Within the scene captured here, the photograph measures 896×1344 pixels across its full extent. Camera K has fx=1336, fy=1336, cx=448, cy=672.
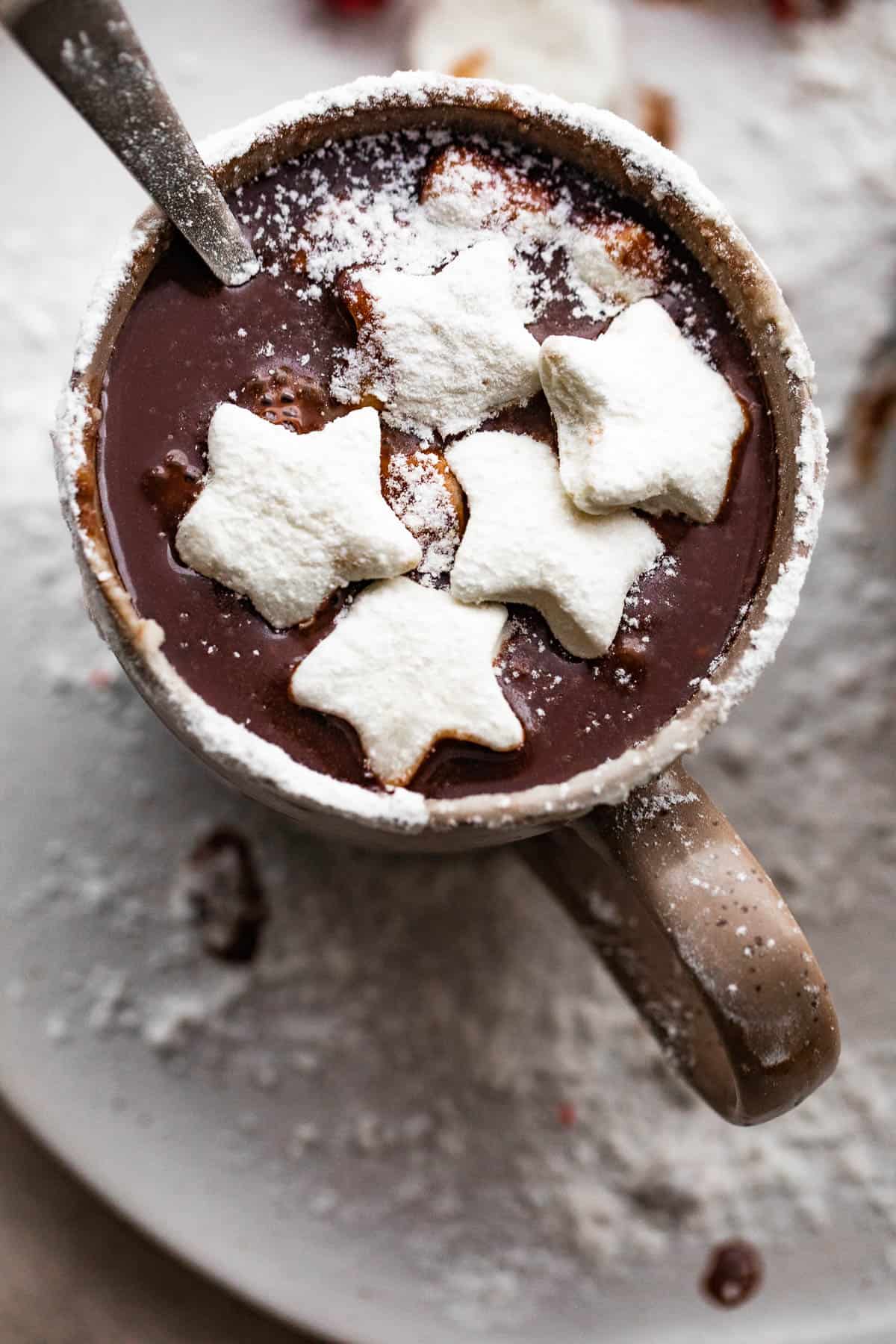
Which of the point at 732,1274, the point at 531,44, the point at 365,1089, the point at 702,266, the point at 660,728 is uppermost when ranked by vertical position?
the point at 531,44

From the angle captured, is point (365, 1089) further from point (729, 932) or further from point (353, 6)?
point (353, 6)

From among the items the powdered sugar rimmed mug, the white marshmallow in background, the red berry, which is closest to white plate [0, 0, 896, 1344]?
the red berry

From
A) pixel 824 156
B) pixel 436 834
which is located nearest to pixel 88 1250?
pixel 436 834

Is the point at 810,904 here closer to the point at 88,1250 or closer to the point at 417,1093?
the point at 417,1093

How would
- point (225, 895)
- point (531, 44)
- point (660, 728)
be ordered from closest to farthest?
point (660, 728)
point (225, 895)
point (531, 44)

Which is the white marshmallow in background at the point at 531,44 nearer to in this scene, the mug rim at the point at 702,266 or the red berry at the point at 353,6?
the red berry at the point at 353,6

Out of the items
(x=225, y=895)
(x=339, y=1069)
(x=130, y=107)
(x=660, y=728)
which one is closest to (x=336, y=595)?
(x=660, y=728)
